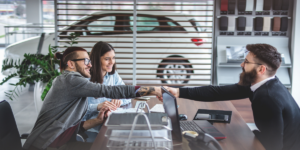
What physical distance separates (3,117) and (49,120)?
0.27m

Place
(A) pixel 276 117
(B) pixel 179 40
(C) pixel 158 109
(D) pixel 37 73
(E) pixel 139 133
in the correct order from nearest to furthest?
(E) pixel 139 133, (A) pixel 276 117, (C) pixel 158 109, (D) pixel 37 73, (B) pixel 179 40

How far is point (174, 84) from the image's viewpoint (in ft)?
16.5

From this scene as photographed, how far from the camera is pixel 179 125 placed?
4.87ft

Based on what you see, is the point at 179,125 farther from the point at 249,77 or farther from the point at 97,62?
the point at 97,62

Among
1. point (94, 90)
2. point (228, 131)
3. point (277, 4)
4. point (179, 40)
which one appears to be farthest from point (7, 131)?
point (277, 4)

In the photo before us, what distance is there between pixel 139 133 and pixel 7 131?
0.89 meters

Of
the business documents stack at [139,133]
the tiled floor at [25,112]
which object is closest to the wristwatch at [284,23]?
the tiled floor at [25,112]

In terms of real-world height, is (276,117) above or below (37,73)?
below

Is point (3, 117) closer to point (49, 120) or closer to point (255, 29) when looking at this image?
point (49, 120)

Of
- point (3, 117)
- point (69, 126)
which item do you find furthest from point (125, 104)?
point (3, 117)

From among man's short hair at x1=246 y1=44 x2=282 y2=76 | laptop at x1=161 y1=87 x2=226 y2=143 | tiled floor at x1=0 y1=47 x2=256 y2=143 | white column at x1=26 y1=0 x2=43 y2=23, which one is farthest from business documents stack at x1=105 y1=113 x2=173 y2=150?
white column at x1=26 y1=0 x2=43 y2=23

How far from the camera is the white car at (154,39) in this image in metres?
4.89

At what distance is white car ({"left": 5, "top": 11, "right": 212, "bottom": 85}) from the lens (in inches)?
193

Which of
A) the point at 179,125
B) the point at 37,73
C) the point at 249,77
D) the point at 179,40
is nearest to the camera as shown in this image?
the point at 179,125
